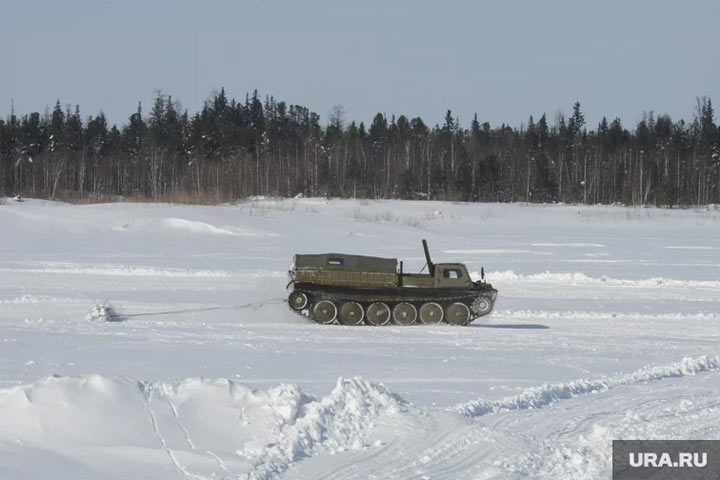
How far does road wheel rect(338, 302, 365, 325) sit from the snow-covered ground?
77cm

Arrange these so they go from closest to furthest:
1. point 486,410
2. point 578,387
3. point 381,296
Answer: point 486,410
point 578,387
point 381,296

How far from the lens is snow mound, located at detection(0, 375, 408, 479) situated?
688 cm

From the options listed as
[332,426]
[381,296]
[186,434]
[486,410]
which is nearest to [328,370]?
[486,410]

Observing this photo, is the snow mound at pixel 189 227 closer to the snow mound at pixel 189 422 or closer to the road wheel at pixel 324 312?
the road wheel at pixel 324 312

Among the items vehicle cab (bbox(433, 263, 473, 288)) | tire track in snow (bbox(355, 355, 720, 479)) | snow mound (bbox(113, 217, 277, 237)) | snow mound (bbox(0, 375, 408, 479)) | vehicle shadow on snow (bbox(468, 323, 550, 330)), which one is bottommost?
tire track in snow (bbox(355, 355, 720, 479))

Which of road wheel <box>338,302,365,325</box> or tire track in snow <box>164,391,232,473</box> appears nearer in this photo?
tire track in snow <box>164,391,232,473</box>

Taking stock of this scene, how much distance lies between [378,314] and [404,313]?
52 cm

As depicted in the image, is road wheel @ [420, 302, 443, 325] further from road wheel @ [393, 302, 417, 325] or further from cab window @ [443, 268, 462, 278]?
cab window @ [443, 268, 462, 278]

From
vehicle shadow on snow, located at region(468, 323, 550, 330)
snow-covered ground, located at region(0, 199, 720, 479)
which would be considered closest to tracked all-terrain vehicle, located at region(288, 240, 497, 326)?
vehicle shadow on snow, located at region(468, 323, 550, 330)

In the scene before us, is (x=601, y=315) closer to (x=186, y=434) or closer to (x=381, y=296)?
(x=381, y=296)

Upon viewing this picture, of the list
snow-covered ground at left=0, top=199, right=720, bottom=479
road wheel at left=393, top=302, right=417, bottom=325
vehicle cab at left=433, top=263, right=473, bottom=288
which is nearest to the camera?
snow-covered ground at left=0, top=199, right=720, bottom=479

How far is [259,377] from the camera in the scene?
35.1 feet

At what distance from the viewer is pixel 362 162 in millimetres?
77875

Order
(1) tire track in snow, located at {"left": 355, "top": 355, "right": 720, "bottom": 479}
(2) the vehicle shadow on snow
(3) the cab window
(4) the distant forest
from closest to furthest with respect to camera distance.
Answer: (1) tire track in snow, located at {"left": 355, "top": 355, "right": 720, "bottom": 479}
(2) the vehicle shadow on snow
(3) the cab window
(4) the distant forest
